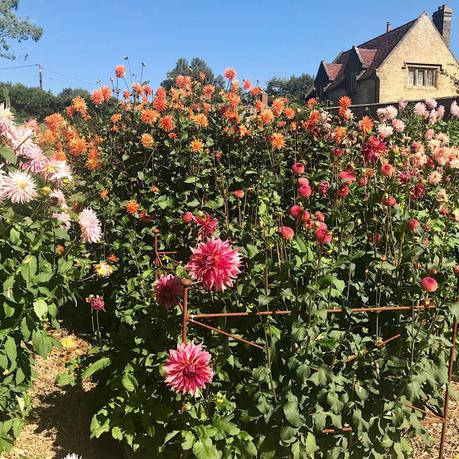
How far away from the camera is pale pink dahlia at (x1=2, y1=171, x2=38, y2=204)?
6.67ft

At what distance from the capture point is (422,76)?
3350 cm

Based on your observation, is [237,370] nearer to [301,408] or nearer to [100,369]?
[301,408]

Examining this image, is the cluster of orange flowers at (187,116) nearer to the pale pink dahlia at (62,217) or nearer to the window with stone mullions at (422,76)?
the pale pink dahlia at (62,217)

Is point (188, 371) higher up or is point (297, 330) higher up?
point (297, 330)

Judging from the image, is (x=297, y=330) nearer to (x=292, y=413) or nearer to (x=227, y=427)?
(x=292, y=413)

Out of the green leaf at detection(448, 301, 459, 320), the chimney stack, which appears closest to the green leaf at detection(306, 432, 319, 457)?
the green leaf at detection(448, 301, 459, 320)

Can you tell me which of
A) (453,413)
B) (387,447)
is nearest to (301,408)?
(387,447)

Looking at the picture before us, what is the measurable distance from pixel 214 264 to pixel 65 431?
163 centimetres

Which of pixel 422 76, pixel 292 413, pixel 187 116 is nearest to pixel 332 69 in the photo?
pixel 422 76

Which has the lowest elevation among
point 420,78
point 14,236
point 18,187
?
point 14,236

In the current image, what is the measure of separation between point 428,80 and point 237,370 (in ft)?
116

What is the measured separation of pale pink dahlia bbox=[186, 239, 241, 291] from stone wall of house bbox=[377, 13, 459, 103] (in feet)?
106

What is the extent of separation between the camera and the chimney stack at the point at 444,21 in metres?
34.2

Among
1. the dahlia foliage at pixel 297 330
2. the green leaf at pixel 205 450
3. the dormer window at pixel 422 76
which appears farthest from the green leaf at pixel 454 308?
the dormer window at pixel 422 76
